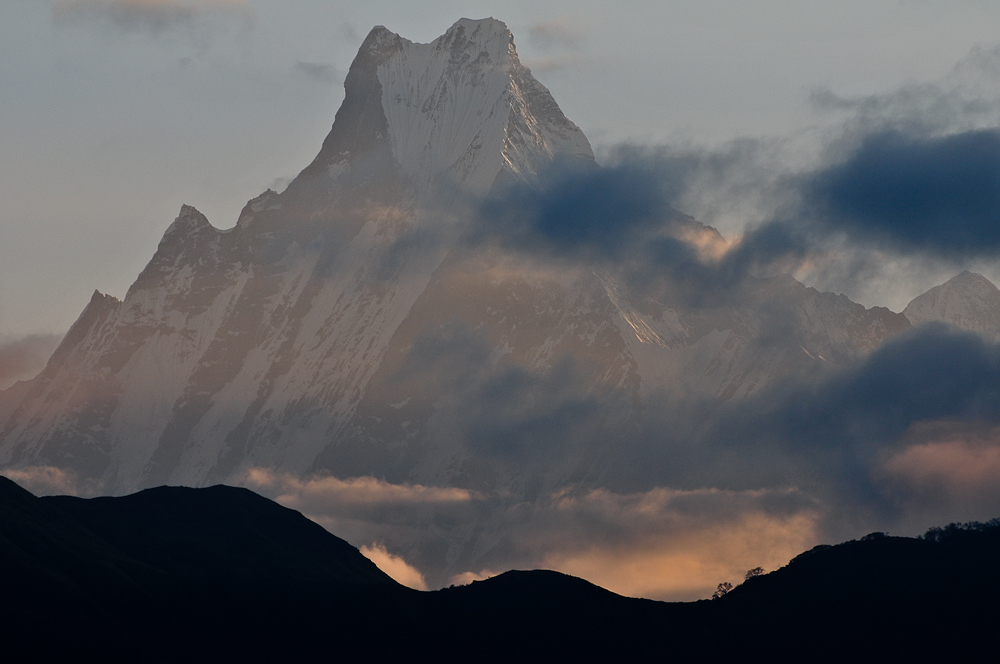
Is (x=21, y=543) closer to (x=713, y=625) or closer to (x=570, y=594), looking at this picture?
(x=570, y=594)

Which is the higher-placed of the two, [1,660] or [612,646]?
[612,646]

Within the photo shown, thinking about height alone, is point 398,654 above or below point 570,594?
below

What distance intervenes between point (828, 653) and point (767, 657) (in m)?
6.55

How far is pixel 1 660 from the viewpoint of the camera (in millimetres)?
166750

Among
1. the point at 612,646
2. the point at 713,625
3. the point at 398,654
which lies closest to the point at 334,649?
the point at 398,654

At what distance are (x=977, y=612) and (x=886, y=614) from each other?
981 centimetres

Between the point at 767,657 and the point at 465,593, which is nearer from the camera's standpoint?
the point at 767,657

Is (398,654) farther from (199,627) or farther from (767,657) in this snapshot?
(767,657)

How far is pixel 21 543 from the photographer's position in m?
193

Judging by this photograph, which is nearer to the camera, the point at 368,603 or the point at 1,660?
the point at 1,660

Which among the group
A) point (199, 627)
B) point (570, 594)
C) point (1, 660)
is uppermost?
point (570, 594)

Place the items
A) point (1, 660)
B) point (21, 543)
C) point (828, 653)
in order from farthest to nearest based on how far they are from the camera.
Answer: point (21, 543), point (828, 653), point (1, 660)

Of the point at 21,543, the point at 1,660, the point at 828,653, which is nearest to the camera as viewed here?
the point at 1,660

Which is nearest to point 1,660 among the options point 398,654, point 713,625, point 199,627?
point 199,627
